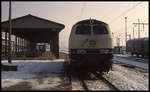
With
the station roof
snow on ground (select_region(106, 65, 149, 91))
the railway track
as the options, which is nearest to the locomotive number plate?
the railway track

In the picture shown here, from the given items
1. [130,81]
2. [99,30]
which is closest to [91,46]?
[99,30]

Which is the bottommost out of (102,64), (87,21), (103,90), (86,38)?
(103,90)

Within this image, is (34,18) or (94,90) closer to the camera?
(94,90)

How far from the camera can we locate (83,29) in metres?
12.8

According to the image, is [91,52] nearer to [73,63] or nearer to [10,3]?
[73,63]

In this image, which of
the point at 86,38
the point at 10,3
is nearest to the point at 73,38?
the point at 86,38

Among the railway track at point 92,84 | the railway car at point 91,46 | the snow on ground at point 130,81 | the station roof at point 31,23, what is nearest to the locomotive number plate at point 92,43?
the railway car at point 91,46

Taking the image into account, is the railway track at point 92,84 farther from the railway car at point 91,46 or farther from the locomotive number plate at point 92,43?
the locomotive number plate at point 92,43

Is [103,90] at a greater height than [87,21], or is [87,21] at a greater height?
[87,21]

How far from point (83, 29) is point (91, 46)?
A: 48.3 inches

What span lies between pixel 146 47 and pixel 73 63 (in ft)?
75.2

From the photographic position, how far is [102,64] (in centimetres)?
1195

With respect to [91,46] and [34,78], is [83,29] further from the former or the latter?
[34,78]

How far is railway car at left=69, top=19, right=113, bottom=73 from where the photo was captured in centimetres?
1195
